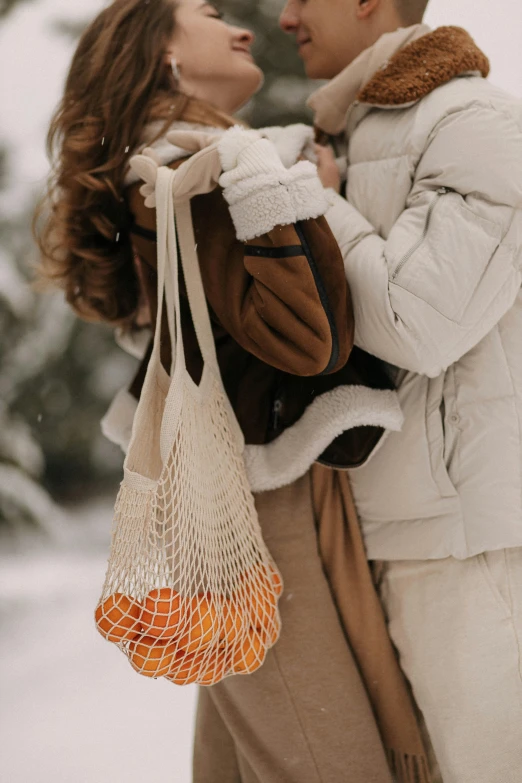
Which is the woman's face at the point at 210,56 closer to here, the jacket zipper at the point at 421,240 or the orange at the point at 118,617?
the jacket zipper at the point at 421,240

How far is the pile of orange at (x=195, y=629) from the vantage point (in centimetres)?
87

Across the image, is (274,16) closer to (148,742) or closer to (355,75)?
(355,75)

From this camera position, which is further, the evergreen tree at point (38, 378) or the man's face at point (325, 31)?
the evergreen tree at point (38, 378)

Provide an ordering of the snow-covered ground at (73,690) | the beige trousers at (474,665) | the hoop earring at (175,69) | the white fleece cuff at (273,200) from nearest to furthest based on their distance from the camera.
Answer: the white fleece cuff at (273,200), the beige trousers at (474,665), the hoop earring at (175,69), the snow-covered ground at (73,690)

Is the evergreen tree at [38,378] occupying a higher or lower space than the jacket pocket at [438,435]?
lower

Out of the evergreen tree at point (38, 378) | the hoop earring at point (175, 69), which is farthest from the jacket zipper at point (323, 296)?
the evergreen tree at point (38, 378)

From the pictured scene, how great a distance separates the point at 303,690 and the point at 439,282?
1.92 feet

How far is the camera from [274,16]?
6.10 ft

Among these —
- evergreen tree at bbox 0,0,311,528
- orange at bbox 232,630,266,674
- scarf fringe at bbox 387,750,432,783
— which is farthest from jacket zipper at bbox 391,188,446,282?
evergreen tree at bbox 0,0,311,528

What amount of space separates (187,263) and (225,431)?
0.23m

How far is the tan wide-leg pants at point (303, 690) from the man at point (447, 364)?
3.4 inches

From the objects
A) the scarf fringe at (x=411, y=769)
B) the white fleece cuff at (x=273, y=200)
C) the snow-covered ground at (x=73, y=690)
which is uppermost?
the white fleece cuff at (x=273, y=200)

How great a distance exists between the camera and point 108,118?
1138mm

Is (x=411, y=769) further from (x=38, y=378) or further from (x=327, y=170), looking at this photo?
(x=38, y=378)
